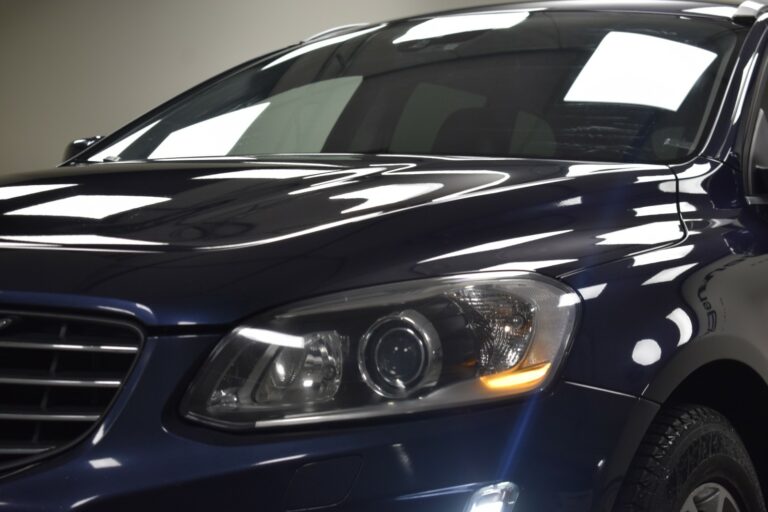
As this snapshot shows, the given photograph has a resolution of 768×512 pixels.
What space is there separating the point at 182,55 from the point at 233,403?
26.8ft

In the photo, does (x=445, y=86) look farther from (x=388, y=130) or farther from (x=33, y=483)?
(x=33, y=483)

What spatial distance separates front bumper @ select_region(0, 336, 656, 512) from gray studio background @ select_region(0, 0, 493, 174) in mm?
7407

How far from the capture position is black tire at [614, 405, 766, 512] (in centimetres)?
151

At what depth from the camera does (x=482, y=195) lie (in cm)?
169

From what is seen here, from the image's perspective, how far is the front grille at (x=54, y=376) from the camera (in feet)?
4.44

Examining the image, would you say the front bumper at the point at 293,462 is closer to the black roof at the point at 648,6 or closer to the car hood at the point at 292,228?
the car hood at the point at 292,228

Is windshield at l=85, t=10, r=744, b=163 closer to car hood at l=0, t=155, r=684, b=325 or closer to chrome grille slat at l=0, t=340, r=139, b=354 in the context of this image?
car hood at l=0, t=155, r=684, b=325

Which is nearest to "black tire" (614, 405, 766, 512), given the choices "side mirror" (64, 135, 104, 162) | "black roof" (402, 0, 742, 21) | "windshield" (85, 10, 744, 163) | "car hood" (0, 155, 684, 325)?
"car hood" (0, 155, 684, 325)

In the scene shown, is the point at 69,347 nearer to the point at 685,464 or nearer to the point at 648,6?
the point at 685,464

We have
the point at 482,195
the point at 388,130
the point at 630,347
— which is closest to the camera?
the point at 630,347

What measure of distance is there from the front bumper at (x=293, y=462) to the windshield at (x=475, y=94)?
0.80 metres

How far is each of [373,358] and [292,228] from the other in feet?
0.72

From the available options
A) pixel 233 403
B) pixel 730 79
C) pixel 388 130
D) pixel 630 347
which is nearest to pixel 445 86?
pixel 388 130

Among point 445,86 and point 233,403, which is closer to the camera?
point 233,403
